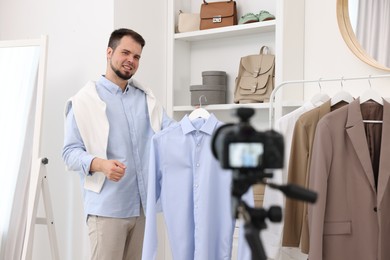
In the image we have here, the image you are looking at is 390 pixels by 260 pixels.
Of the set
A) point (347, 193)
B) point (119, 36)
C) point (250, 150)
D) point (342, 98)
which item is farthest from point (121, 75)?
point (250, 150)

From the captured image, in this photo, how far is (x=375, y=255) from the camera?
2160 millimetres

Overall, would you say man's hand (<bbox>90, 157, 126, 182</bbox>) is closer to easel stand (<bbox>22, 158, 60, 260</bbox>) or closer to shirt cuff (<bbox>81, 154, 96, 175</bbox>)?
shirt cuff (<bbox>81, 154, 96, 175</bbox>)

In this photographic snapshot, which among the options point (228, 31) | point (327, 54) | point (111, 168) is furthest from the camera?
point (228, 31)

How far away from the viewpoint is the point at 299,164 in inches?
94.3

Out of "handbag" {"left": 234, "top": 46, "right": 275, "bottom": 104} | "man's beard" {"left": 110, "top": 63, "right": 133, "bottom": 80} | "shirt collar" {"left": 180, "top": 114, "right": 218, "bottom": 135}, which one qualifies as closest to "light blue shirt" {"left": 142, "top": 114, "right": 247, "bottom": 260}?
"shirt collar" {"left": 180, "top": 114, "right": 218, "bottom": 135}

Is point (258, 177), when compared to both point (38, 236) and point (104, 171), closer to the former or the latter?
point (104, 171)

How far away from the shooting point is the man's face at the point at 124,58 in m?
2.53

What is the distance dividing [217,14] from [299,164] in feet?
4.28

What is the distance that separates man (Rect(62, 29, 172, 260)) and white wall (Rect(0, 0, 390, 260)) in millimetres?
602

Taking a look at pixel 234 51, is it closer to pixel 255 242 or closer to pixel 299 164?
pixel 299 164

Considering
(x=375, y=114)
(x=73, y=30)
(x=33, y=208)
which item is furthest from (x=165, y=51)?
(x=375, y=114)

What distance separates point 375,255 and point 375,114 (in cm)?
61

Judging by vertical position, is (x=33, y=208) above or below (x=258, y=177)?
below

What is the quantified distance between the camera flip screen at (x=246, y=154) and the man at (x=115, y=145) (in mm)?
1648
